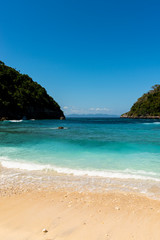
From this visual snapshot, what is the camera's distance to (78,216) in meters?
3.99

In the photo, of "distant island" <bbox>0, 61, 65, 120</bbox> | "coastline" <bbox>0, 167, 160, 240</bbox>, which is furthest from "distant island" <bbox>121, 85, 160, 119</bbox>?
"coastline" <bbox>0, 167, 160, 240</bbox>

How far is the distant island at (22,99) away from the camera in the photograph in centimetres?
8163

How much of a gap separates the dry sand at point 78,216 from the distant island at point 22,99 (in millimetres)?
80771

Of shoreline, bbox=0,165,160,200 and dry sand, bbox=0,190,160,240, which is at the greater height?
dry sand, bbox=0,190,160,240

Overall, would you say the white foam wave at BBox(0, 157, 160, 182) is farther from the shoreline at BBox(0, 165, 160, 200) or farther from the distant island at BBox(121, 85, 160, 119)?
the distant island at BBox(121, 85, 160, 119)

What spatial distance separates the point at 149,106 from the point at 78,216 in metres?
147

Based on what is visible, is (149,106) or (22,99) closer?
(22,99)

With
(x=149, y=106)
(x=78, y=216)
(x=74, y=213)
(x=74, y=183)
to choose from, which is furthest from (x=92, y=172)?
(x=149, y=106)

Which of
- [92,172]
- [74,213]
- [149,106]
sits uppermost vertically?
[149,106]

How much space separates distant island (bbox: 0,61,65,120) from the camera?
81.6 metres

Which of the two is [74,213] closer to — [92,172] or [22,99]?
[92,172]

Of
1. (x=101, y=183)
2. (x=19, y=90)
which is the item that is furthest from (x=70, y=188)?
(x=19, y=90)

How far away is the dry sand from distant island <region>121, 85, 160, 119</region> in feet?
A: 448

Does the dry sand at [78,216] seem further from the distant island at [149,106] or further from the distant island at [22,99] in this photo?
the distant island at [149,106]
